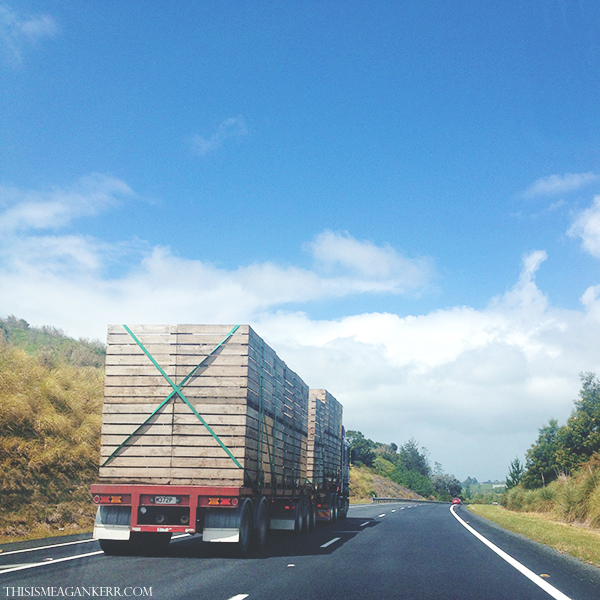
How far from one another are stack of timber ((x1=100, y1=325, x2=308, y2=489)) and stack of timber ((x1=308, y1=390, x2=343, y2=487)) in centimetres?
829

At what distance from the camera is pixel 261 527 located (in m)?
A: 11.5

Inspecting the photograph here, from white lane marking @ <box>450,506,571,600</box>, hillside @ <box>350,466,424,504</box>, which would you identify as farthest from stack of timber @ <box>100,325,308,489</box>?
hillside @ <box>350,466,424,504</box>

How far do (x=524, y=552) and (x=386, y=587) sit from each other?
18.5 ft

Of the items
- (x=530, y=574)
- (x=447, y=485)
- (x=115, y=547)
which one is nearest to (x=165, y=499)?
(x=115, y=547)

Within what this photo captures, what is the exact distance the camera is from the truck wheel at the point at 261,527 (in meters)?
11.3

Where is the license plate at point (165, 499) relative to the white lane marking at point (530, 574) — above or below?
above

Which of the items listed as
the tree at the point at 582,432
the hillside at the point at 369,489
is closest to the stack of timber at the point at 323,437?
the tree at the point at 582,432

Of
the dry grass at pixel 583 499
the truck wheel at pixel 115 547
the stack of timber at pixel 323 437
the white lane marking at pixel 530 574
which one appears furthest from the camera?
the stack of timber at pixel 323 437

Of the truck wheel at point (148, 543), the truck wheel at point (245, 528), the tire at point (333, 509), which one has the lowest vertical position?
the tire at point (333, 509)

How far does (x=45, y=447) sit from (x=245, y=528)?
936 cm

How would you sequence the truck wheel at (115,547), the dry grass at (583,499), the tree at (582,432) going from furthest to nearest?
the tree at (582,432), the dry grass at (583,499), the truck wheel at (115,547)

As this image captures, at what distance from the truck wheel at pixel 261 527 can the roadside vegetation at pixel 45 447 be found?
5465mm

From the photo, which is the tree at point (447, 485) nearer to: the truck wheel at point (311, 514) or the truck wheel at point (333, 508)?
the truck wheel at point (333, 508)

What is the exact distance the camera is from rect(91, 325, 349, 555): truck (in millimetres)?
10180
